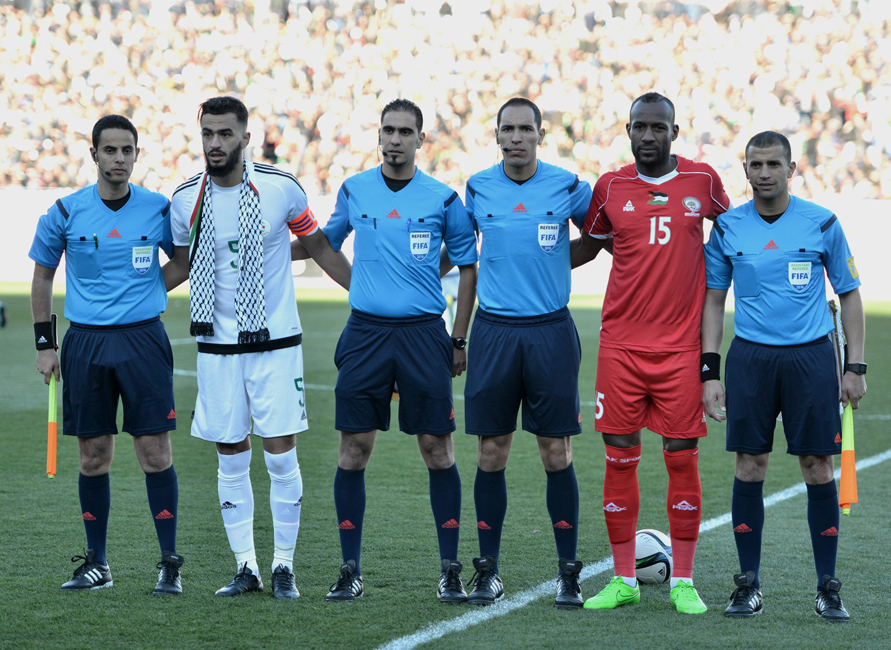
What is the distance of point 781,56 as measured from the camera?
2333cm

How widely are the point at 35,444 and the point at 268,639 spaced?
459cm

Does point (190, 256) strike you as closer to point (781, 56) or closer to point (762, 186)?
point (762, 186)

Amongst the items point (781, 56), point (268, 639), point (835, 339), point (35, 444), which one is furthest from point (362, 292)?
point (781, 56)

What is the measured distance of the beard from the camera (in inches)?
180

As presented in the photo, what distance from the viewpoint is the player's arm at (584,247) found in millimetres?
4793

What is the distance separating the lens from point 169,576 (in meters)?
4.71

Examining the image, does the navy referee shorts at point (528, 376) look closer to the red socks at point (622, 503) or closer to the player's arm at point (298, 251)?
the red socks at point (622, 503)

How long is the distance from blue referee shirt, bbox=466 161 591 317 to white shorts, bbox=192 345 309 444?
0.92 m

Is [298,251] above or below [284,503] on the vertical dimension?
above

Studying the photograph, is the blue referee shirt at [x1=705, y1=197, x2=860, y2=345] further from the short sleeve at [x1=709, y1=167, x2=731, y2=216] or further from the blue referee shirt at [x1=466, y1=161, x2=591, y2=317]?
the blue referee shirt at [x1=466, y1=161, x2=591, y2=317]

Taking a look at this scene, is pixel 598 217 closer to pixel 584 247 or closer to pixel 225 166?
pixel 584 247

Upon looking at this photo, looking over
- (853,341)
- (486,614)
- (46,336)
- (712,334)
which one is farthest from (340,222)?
(853,341)

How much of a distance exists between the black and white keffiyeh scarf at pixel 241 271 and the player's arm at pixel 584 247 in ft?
4.36

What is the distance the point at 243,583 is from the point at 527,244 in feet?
6.06
